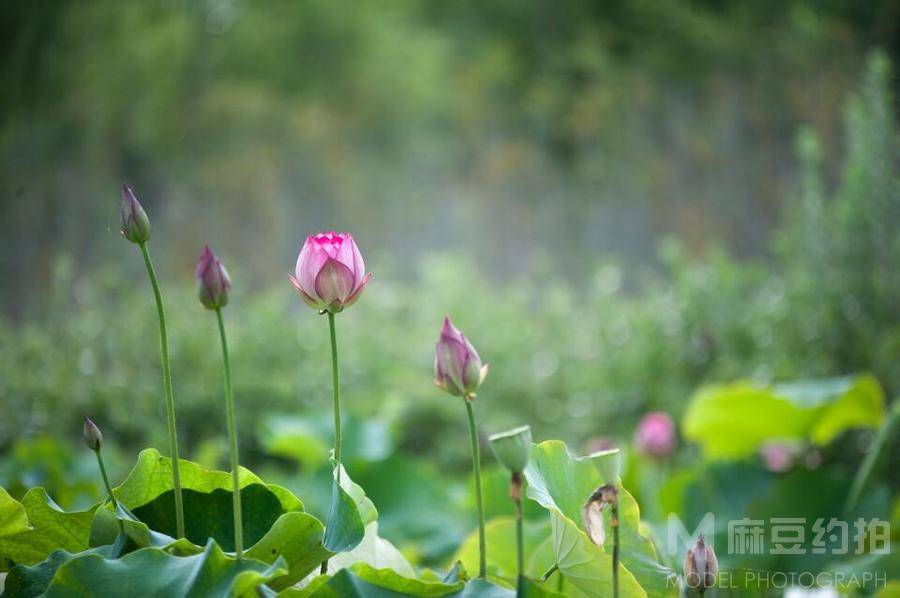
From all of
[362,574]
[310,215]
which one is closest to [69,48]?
[310,215]

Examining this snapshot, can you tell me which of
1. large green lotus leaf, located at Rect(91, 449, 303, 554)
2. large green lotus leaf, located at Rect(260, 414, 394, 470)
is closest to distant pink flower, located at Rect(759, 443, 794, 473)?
large green lotus leaf, located at Rect(260, 414, 394, 470)

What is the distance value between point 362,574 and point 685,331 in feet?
5.16

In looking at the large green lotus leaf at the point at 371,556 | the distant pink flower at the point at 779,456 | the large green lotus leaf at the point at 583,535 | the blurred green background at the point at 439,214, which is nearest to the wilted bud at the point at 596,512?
the large green lotus leaf at the point at 583,535

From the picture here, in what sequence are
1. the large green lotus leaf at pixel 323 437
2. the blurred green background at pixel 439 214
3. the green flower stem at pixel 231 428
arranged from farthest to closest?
the blurred green background at pixel 439 214 → the large green lotus leaf at pixel 323 437 → the green flower stem at pixel 231 428

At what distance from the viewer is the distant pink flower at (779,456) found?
1.58 meters

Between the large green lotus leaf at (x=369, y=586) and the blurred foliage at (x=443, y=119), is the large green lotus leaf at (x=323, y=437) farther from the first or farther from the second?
the blurred foliage at (x=443, y=119)

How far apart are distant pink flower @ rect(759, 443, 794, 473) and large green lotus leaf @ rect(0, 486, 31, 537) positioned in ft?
4.43

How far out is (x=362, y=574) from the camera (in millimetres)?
423

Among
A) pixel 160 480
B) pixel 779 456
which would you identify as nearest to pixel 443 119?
pixel 779 456

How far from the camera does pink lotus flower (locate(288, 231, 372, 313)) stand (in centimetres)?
46

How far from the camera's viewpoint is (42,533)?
49cm

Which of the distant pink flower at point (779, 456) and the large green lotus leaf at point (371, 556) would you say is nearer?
the large green lotus leaf at point (371, 556)

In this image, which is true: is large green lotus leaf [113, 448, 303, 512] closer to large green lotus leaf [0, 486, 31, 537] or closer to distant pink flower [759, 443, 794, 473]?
large green lotus leaf [0, 486, 31, 537]

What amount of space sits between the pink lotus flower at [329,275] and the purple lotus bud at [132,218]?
8 cm
